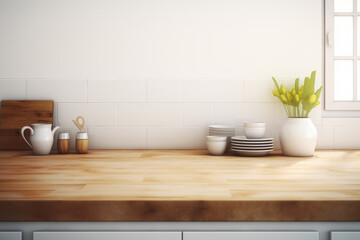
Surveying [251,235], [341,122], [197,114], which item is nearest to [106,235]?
[251,235]

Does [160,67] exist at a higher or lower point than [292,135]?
higher

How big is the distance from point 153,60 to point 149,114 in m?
0.35

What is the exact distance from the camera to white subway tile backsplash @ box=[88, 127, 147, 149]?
1.98 meters

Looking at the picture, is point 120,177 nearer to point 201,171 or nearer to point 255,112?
point 201,171

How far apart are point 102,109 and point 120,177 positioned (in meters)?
0.91

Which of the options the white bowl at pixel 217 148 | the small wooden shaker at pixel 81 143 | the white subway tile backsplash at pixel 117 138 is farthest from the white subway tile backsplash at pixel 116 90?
the white bowl at pixel 217 148

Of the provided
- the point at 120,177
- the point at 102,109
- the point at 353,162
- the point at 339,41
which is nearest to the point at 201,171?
the point at 120,177

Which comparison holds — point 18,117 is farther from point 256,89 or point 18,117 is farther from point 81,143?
point 256,89

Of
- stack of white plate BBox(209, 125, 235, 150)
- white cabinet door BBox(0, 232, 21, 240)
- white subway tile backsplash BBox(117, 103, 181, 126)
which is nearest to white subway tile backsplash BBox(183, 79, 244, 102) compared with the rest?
white subway tile backsplash BBox(117, 103, 181, 126)

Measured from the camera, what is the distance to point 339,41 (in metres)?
2.10

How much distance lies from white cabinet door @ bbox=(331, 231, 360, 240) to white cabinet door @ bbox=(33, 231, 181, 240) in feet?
1.49

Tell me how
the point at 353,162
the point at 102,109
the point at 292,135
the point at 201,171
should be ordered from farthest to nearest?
the point at 102,109
the point at 292,135
the point at 353,162
the point at 201,171

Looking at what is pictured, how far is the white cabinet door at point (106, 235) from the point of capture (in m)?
0.88

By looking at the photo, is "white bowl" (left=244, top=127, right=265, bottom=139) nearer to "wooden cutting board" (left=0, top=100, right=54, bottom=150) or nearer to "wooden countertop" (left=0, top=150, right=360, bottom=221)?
"wooden countertop" (left=0, top=150, right=360, bottom=221)
